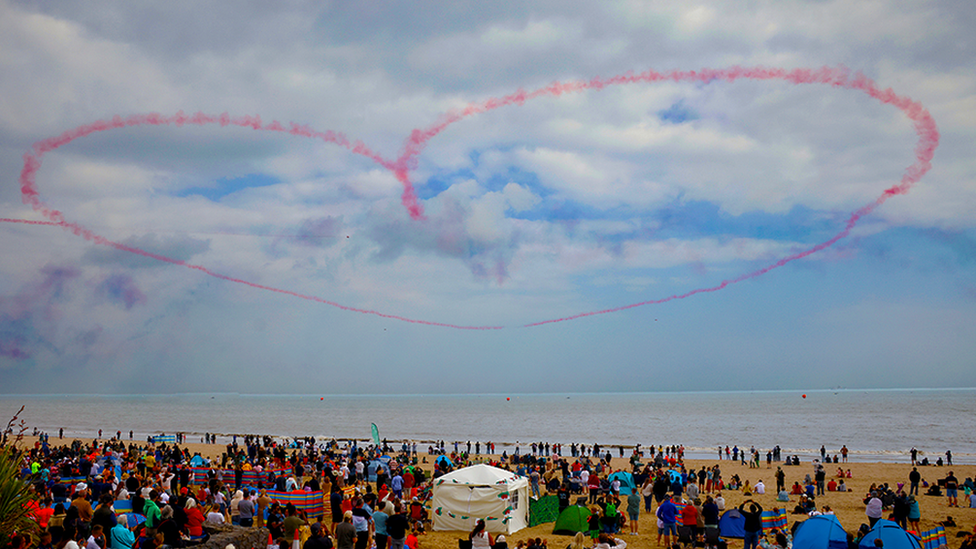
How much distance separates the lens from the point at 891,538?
35.7ft

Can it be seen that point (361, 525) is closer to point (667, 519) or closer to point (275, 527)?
point (275, 527)

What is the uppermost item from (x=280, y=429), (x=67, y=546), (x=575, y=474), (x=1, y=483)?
(x=1, y=483)

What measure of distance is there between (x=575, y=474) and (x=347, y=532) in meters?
14.6

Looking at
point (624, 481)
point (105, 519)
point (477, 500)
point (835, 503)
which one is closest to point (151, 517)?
point (105, 519)

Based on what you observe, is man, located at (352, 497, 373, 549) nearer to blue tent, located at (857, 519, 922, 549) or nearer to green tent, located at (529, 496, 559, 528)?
green tent, located at (529, 496, 559, 528)

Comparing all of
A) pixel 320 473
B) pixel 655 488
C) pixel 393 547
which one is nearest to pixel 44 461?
pixel 320 473

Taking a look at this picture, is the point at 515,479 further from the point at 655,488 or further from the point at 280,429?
the point at 280,429

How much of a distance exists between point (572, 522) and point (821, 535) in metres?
5.47

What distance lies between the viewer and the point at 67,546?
7996 millimetres

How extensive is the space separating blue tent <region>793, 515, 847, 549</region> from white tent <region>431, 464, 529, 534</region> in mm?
5898

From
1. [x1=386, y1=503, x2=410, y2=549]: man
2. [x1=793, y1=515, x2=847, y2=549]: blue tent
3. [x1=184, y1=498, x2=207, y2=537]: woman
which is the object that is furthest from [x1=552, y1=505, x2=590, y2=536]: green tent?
[x1=184, y1=498, x2=207, y2=537]: woman

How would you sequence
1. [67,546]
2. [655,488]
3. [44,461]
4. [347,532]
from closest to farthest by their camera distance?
[67,546], [347,532], [655,488], [44,461]

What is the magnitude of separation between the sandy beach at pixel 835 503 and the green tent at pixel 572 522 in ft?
0.84

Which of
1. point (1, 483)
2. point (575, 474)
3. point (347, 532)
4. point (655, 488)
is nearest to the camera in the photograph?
point (1, 483)
